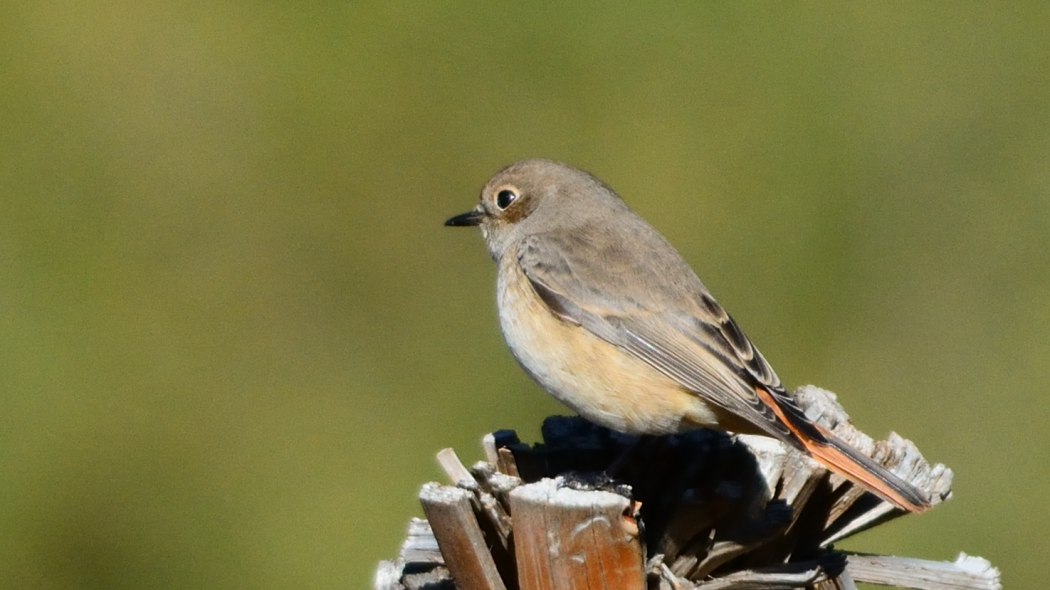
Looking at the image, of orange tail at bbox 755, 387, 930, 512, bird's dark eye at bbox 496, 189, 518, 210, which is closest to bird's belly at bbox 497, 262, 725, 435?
orange tail at bbox 755, 387, 930, 512

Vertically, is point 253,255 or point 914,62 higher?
point 914,62

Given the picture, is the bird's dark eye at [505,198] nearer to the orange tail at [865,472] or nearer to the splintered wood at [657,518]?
the splintered wood at [657,518]

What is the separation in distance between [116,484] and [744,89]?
4318 millimetres

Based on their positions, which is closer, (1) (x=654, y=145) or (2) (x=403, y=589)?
(2) (x=403, y=589)

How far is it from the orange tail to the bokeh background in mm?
3038

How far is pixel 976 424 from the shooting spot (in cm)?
759

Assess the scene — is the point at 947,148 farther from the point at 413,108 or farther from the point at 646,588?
the point at 646,588

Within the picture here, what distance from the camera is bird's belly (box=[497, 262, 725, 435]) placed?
4.65m

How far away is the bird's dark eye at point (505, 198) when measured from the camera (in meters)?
5.85

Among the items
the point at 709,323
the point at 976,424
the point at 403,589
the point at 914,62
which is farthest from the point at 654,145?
the point at 403,589

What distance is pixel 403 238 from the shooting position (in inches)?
310

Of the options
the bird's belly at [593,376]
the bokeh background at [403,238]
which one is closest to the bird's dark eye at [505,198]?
the bird's belly at [593,376]

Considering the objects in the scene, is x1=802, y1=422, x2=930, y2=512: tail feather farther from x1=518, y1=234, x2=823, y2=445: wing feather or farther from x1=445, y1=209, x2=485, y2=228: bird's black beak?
x1=445, y1=209, x2=485, y2=228: bird's black beak

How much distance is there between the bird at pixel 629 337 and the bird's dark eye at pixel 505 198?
0.24 meters
